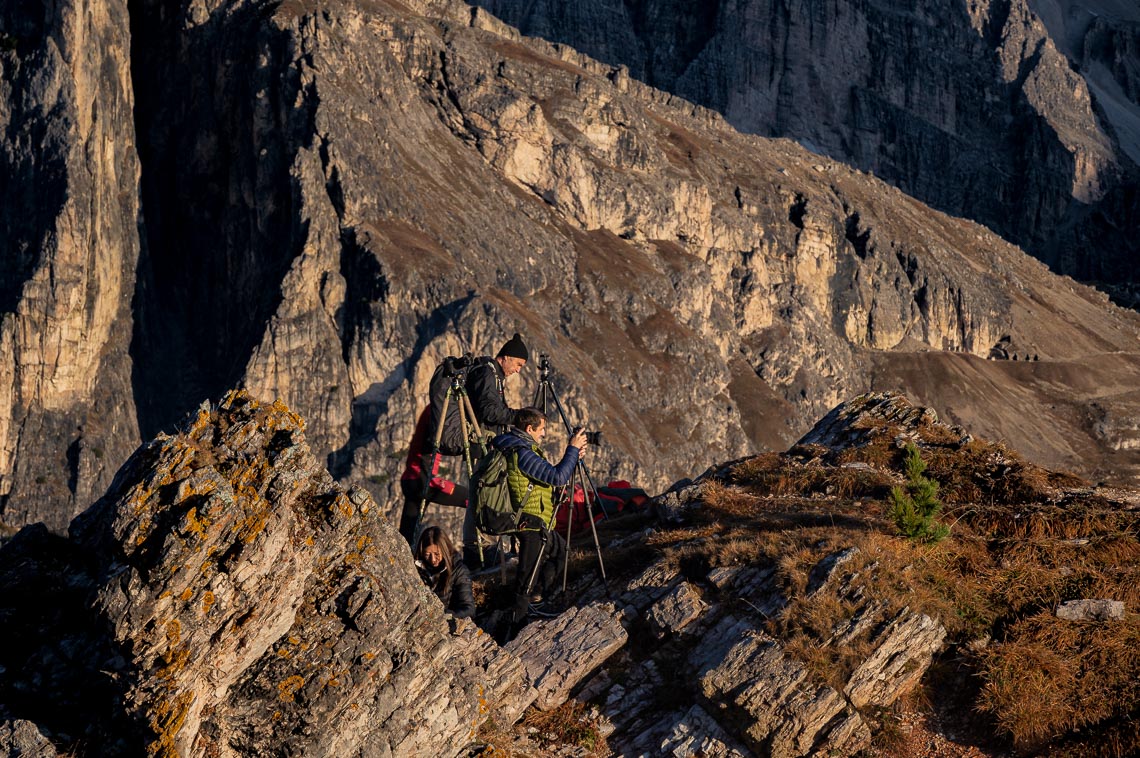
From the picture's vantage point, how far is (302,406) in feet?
368

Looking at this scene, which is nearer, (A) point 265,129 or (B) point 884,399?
(B) point 884,399

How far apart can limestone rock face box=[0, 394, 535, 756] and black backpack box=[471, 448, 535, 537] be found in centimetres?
279

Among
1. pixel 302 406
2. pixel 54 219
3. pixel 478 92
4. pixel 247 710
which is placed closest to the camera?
pixel 247 710

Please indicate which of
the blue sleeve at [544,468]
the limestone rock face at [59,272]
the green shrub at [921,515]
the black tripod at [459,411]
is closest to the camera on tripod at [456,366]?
the black tripod at [459,411]

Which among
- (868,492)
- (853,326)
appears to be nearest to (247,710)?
(868,492)

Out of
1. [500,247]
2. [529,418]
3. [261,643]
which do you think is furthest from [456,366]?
[500,247]

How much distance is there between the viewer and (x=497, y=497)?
1210cm

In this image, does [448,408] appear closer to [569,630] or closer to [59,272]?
[569,630]

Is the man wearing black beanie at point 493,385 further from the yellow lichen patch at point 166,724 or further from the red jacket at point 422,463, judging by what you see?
the yellow lichen patch at point 166,724

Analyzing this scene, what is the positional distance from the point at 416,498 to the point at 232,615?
6.92 m

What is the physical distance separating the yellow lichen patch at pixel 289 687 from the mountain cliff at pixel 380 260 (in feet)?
318

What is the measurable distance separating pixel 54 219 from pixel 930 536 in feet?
426

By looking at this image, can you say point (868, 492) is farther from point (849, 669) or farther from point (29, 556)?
point (29, 556)

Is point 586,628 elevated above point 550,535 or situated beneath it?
situated beneath
